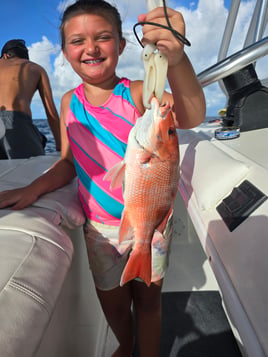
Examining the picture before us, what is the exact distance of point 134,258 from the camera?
1.07 m

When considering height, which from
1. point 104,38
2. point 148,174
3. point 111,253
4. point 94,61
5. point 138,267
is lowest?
point 111,253

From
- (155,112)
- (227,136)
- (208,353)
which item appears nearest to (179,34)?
(155,112)

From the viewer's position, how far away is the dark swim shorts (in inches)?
127

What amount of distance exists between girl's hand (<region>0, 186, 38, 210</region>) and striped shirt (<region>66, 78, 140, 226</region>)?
0.29 metres

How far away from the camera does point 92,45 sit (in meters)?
1.20

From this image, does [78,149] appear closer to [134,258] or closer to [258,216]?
[134,258]

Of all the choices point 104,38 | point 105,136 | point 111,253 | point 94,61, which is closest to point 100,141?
point 105,136

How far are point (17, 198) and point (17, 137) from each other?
7.26 feet

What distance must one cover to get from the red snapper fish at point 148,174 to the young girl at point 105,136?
0.75 feet

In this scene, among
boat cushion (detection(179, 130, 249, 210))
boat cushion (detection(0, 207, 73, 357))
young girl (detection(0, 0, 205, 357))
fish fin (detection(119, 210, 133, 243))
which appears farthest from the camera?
boat cushion (detection(179, 130, 249, 210))

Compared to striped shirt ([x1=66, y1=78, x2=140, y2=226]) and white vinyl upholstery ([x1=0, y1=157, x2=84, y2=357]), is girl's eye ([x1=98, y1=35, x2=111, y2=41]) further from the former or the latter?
white vinyl upholstery ([x1=0, y1=157, x2=84, y2=357])

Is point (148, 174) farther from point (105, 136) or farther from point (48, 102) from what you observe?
point (48, 102)

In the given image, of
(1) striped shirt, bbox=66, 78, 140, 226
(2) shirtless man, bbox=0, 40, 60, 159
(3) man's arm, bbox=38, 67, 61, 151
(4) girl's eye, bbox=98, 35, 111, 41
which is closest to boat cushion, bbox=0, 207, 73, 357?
(1) striped shirt, bbox=66, 78, 140, 226

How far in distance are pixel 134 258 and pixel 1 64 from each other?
347 centimetres
